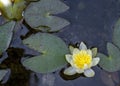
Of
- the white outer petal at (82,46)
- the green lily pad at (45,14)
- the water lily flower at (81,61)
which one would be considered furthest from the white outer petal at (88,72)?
the green lily pad at (45,14)

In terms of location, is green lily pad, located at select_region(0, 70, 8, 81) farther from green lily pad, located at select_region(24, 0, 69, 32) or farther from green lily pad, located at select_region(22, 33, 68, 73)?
green lily pad, located at select_region(24, 0, 69, 32)

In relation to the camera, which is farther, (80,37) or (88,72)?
(80,37)

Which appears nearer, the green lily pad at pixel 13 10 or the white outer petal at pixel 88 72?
the white outer petal at pixel 88 72

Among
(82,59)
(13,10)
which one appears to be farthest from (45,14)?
(82,59)

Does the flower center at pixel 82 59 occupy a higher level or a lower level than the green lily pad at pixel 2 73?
higher

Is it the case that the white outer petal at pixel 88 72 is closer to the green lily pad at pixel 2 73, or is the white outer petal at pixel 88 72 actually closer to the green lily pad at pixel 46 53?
the green lily pad at pixel 46 53

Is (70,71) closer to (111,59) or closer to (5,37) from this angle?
(111,59)
